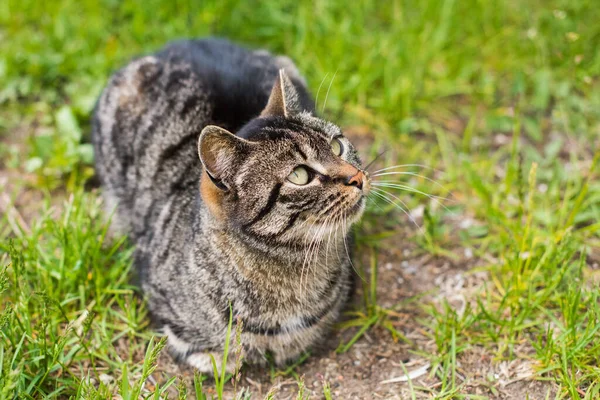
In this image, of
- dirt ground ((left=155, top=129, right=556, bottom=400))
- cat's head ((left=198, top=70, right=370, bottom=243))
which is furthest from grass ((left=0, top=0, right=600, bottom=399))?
cat's head ((left=198, top=70, right=370, bottom=243))

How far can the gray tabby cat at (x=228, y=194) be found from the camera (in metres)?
2.55

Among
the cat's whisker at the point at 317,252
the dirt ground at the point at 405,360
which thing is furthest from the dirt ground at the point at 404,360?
the cat's whisker at the point at 317,252

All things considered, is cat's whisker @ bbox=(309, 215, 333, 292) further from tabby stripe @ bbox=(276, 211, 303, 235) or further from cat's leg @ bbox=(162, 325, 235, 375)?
cat's leg @ bbox=(162, 325, 235, 375)

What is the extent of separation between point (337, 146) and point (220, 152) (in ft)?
1.86

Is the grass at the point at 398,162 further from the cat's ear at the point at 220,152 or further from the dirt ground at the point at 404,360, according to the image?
the cat's ear at the point at 220,152

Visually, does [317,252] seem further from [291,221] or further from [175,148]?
[175,148]

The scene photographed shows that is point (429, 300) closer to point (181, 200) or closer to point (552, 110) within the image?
point (181, 200)

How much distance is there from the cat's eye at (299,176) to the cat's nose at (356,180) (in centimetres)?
16

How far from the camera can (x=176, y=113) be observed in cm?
343

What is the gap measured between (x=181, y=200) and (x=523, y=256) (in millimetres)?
1816

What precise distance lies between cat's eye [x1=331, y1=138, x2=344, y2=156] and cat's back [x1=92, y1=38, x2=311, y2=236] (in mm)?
601

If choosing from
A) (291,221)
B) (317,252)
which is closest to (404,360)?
(317,252)

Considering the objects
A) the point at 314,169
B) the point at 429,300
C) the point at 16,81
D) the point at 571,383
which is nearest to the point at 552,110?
the point at 429,300

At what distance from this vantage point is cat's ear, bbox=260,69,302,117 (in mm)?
2793
